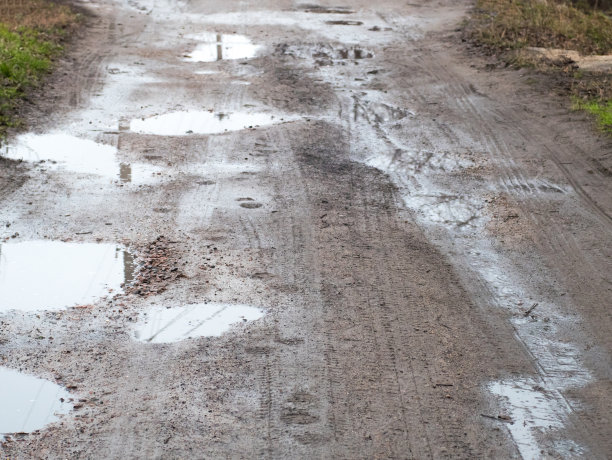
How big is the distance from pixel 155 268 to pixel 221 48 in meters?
A: 8.70

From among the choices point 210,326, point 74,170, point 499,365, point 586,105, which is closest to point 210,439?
point 210,326

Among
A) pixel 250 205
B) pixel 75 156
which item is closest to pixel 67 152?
pixel 75 156

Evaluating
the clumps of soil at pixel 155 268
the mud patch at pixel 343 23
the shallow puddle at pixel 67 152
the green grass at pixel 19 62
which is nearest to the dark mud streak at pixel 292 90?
the shallow puddle at pixel 67 152

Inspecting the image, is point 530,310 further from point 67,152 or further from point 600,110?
point 67,152

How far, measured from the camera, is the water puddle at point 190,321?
524 centimetres

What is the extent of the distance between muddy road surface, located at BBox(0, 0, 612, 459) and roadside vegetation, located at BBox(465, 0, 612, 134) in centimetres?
58

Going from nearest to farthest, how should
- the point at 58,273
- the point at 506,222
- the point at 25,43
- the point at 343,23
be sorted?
the point at 58,273
the point at 506,222
the point at 25,43
the point at 343,23

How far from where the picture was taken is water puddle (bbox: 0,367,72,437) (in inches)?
171

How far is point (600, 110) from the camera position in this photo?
9984 mm

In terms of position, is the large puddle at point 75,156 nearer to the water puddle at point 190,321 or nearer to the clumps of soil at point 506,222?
the water puddle at point 190,321

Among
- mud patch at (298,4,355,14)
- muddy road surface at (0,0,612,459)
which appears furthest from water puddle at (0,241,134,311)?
mud patch at (298,4,355,14)

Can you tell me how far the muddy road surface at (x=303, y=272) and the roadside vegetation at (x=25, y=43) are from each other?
36cm

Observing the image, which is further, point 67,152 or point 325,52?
point 325,52

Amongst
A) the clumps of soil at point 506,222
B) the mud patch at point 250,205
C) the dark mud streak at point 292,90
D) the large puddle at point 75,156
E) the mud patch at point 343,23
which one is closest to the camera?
the clumps of soil at point 506,222
